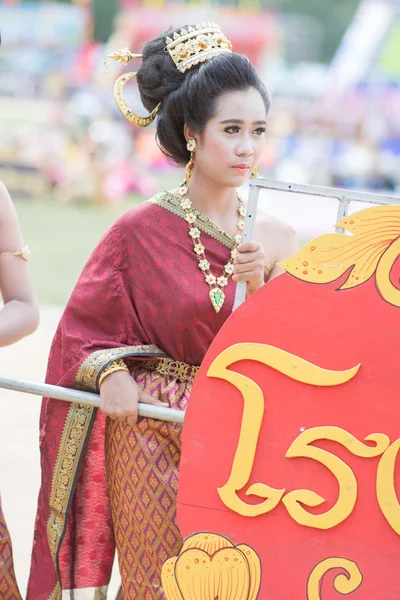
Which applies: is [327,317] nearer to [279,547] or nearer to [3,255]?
[279,547]

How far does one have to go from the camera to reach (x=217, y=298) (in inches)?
103

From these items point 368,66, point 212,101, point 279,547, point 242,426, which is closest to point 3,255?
point 212,101

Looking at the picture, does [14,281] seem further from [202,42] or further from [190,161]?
[202,42]

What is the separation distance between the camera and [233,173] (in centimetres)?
263

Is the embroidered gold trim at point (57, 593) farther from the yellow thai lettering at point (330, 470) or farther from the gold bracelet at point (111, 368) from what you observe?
the yellow thai lettering at point (330, 470)

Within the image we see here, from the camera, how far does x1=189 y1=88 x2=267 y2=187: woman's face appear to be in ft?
8.50

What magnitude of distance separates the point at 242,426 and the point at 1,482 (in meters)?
2.54

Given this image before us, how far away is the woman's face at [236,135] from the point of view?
8.50 feet

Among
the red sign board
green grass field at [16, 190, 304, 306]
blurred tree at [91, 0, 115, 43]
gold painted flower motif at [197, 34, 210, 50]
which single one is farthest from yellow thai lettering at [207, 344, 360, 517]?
blurred tree at [91, 0, 115, 43]

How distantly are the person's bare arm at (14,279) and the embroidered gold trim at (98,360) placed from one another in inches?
7.8

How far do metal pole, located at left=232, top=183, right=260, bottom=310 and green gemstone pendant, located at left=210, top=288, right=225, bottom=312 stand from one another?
24cm

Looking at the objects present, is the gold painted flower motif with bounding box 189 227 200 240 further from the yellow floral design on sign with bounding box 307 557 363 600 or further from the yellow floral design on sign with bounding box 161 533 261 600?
the yellow floral design on sign with bounding box 307 557 363 600

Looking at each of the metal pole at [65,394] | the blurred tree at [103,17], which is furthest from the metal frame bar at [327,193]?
the blurred tree at [103,17]

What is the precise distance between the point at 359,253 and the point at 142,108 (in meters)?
15.7
